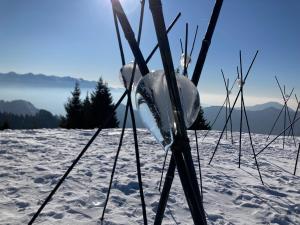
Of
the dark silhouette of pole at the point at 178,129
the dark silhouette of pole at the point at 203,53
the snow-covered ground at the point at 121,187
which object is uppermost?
the dark silhouette of pole at the point at 203,53

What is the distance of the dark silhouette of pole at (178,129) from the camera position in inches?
35.0

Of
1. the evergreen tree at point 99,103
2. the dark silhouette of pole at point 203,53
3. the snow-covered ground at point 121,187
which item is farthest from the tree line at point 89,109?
the dark silhouette of pole at point 203,53

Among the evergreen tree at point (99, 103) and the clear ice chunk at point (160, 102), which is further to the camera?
the evergreen tree at point (99, 103)

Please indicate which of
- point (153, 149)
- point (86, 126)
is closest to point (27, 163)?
point (153, 149)

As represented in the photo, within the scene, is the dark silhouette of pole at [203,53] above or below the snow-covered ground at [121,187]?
above

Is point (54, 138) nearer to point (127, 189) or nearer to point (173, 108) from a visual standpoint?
point (127, 189)

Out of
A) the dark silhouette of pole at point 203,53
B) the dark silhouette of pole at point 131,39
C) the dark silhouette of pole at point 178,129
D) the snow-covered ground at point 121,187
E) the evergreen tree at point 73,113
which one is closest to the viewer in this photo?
the dark silhouette of pole at point 178,129

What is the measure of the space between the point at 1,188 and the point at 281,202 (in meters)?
3.66

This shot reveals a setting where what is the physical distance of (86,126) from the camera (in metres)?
21.0

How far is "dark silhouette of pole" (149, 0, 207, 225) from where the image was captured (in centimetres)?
89

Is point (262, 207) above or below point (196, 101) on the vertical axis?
below

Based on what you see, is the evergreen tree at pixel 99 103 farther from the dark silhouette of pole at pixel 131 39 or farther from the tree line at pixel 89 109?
the dark silhouette of pole at pixel 131 39

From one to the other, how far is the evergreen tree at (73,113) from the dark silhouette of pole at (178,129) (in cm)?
2050

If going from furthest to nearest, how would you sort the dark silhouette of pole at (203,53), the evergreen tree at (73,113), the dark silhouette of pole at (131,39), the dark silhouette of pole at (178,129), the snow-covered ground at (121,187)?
the evergreen tree at (73,113) → the snow-covered ground at (121,187) → the dark silhouette of pole at (203,53) → the dark silhouette of pole at (131,39) → the dark silhouette of pole at (178,129)
